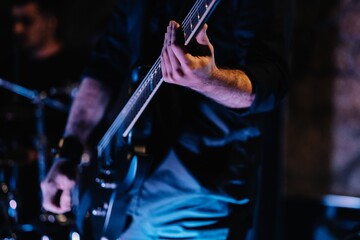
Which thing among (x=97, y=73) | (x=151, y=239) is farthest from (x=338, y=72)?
(x=151, y=239)

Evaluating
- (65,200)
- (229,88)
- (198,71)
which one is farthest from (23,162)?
(198,71)

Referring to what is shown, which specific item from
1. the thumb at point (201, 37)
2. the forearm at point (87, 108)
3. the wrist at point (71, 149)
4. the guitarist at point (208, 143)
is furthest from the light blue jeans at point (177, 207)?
the thumb at point (201, 37)

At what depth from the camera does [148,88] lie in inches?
64.9

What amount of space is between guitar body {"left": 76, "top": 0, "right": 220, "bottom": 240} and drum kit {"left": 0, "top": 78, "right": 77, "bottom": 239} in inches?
11.2

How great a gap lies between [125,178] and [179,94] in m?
0.35

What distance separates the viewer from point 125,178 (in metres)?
1.78

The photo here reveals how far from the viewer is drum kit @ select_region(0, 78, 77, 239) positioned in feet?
8.51

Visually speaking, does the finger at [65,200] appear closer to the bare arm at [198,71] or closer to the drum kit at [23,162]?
the drum kit at [23,162]

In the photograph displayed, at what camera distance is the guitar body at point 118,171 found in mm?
1749

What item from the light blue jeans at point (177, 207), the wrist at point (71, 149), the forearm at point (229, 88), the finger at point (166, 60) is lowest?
the light blue jeans at point (177, 207)

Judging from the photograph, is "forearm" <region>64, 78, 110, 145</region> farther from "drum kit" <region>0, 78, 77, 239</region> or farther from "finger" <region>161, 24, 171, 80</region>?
"finger" <region>161, 24, 171, 80</region>

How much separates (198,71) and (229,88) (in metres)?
0.19

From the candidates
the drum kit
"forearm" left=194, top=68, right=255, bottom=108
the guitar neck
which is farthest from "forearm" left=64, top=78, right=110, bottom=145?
"forearm" left=194, top=68, right=255, bottom=108

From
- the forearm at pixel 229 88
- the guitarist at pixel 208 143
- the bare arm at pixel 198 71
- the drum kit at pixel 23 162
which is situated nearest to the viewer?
the bare arm at pixel 198 71
